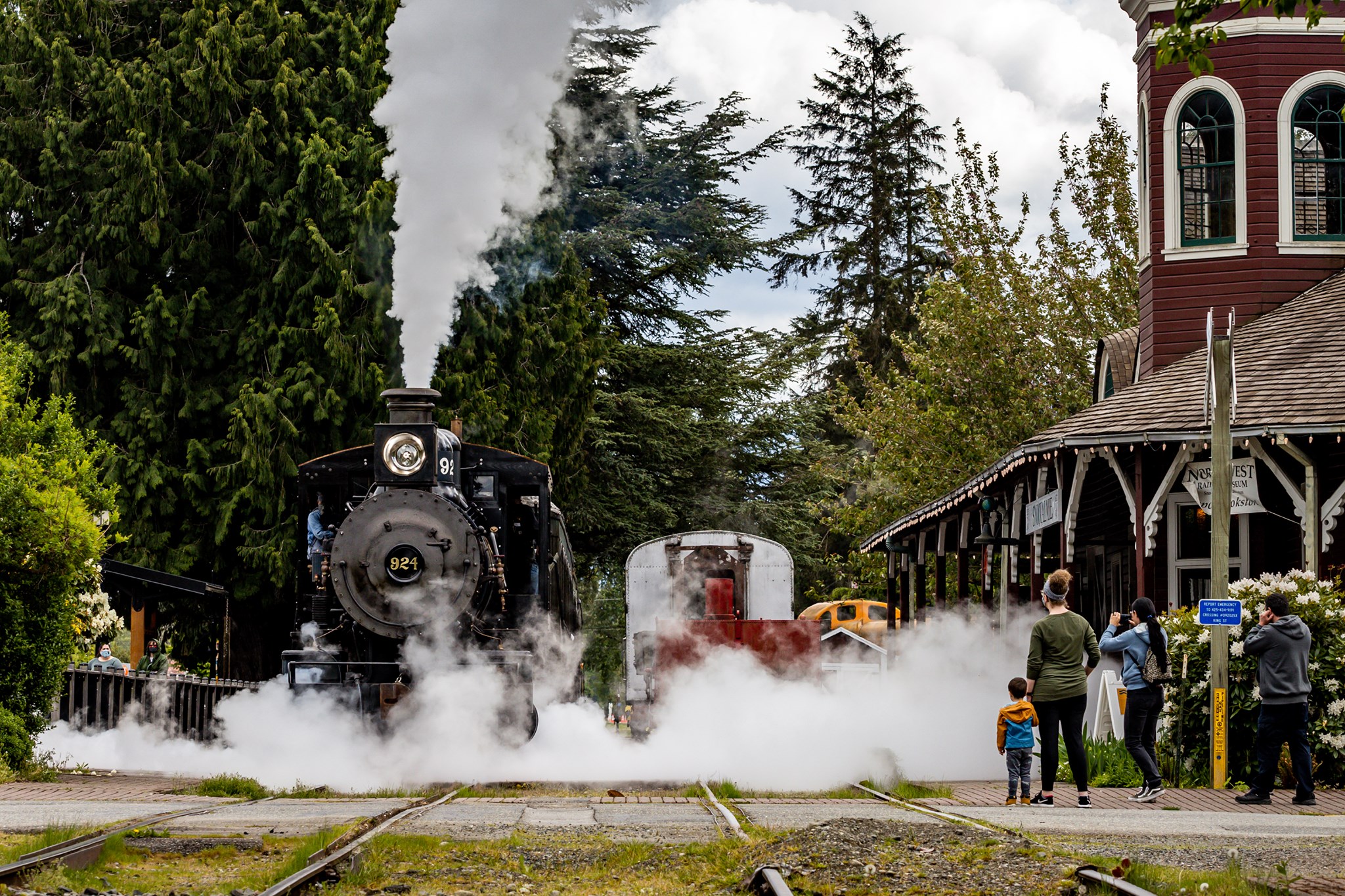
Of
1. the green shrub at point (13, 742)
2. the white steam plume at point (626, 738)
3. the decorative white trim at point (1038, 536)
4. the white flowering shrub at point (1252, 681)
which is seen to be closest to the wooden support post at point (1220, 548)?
the white flowering shrub at point (1252, 681)

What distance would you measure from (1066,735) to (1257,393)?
571 centimetres

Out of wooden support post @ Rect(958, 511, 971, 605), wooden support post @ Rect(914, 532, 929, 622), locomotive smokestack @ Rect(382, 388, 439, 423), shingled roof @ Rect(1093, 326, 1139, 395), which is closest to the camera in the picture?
locomotive smokestack @ Rect(382, 388, 439, 423)

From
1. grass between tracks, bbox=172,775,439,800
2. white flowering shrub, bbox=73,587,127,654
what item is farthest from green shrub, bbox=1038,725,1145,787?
white flowering shrub, bbox=73,587,127,654

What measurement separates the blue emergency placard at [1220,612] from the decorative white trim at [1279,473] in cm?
261

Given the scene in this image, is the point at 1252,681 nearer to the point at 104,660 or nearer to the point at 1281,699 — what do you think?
the point at 1281,699

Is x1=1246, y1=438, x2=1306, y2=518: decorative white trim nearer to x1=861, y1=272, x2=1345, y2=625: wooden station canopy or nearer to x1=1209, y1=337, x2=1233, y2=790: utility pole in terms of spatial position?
x1=861, y1=272, x2=1345, y2=625: wooden station canopy

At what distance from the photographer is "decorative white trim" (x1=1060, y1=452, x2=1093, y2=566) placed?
16297mm

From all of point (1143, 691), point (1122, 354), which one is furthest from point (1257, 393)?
point (1122, 354)

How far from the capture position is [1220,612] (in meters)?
12.8

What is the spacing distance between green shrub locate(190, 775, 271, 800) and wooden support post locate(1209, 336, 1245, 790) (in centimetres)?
704

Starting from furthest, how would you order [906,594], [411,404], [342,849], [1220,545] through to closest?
[906,594] → [411,404] → [1220,545] → [342,849]

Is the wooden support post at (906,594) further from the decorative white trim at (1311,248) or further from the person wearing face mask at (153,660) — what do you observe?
the person wearing face mask at (153,660)

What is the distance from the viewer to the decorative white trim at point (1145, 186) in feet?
69.9

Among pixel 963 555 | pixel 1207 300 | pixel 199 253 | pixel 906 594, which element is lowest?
pixel 906 594
